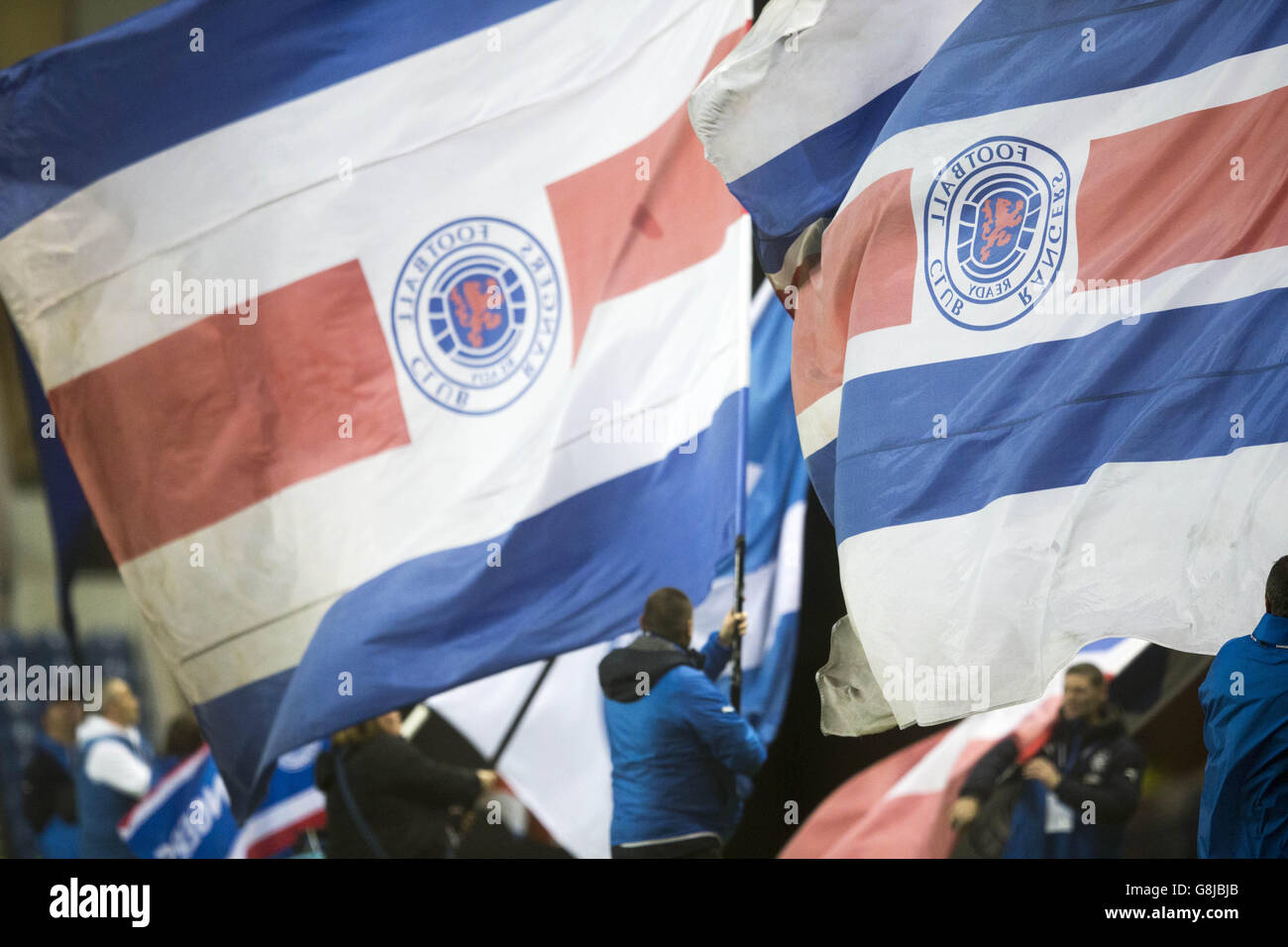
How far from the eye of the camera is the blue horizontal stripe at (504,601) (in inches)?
166

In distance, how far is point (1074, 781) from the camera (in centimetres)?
435

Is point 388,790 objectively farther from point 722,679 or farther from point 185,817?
point 722,679

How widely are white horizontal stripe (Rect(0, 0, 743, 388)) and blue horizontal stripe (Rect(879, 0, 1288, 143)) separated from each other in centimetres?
72

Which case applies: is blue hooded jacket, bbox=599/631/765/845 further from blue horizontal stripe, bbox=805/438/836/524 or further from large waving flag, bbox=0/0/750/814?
blue horizontal stripe, bbox=805/438/836/524

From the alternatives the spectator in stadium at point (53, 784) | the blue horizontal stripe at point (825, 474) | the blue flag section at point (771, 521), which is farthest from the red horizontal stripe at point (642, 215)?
the spectator in stadium at point (53, 784)

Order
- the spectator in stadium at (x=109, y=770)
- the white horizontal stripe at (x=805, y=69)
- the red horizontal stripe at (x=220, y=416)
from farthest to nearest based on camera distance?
the spectator in stadium at (x=109, y=770)
the red horizontal stripe at (x=220, y=416)
the white horizontal stripe at (x=805, y=69)

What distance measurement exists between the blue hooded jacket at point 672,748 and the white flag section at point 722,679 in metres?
0.13

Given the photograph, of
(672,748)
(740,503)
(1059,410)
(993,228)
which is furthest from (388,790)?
(993,228)

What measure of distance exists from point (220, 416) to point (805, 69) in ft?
6.97

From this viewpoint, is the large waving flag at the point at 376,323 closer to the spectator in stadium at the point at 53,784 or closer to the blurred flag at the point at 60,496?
the blurred flag at the point at 60,496

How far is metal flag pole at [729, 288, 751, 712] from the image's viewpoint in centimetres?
427

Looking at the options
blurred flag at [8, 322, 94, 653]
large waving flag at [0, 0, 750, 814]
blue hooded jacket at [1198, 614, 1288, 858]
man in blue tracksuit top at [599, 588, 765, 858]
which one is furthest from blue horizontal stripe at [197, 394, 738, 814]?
blue hooded jacket at [1198, 614, 1288, 858]

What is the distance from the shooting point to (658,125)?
4.41 m
